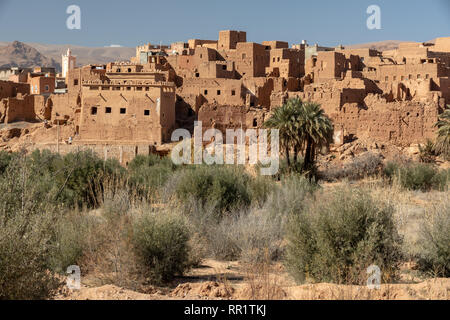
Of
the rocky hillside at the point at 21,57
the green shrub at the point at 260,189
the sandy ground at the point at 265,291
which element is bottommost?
the sandy ground at the point at 265,291

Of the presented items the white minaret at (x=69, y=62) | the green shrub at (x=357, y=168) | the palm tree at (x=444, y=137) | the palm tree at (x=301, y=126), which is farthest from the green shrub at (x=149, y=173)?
the white minaret at (x=69, y=62)

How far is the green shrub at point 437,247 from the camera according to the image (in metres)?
9.66

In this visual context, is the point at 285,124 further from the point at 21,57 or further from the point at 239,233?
the point at 21,57

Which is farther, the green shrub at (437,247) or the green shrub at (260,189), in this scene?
the green shrub at (260,189)

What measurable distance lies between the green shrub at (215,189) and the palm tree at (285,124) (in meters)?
6.74

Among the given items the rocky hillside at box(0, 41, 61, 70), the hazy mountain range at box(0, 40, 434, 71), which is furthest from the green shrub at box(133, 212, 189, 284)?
the rocky hillside at box(0, 41, 61, 70)

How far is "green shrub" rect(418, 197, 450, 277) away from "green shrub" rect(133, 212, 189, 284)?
14.8 ft

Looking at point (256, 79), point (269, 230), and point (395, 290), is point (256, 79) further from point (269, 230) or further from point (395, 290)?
point (395, 290)

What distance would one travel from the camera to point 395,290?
7.70m

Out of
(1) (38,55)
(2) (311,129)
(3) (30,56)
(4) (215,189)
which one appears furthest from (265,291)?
(1) (38,55)

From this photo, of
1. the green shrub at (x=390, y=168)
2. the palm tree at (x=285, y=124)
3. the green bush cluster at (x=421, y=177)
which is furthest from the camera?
the green shrub at (x=390, y=168)

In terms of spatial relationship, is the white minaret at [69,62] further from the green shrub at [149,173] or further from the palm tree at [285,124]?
the palm tree at [285,124]
